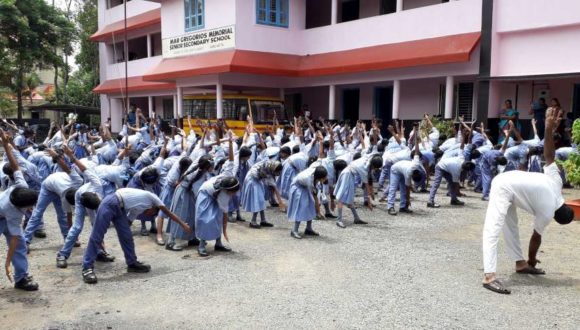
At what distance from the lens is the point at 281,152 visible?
9.04 m

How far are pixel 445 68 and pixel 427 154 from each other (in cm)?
477

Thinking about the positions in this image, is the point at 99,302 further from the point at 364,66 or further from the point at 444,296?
the point at 364,66

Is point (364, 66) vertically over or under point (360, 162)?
over

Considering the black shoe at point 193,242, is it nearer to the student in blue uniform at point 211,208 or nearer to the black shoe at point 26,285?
the student in blue uniform at point 211,208

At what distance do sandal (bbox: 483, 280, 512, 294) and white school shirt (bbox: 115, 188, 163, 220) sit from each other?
355 cm

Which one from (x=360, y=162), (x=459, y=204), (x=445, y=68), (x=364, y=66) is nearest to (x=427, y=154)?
(x=459, y=204)

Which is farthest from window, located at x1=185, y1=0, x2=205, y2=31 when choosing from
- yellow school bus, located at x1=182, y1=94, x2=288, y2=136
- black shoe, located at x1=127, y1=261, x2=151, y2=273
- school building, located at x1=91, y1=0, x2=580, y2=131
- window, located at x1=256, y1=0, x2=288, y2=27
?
black shoe, located at x1=127, y1=261, x2=151, y2=273

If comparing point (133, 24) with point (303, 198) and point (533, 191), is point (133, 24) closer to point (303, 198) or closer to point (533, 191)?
point (303, 198)

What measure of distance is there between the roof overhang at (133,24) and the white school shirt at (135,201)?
18.8 m

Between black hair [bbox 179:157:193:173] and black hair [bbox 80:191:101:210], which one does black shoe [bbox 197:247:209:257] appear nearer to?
black hair [bbox 179:157:193:173]

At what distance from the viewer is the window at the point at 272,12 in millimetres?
17359

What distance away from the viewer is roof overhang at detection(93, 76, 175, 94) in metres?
23.4

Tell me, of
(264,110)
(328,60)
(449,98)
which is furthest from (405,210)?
(328,60)

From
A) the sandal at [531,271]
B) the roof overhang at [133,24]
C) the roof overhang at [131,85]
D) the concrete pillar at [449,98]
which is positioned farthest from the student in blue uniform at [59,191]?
the roof overhang at [133,24]
